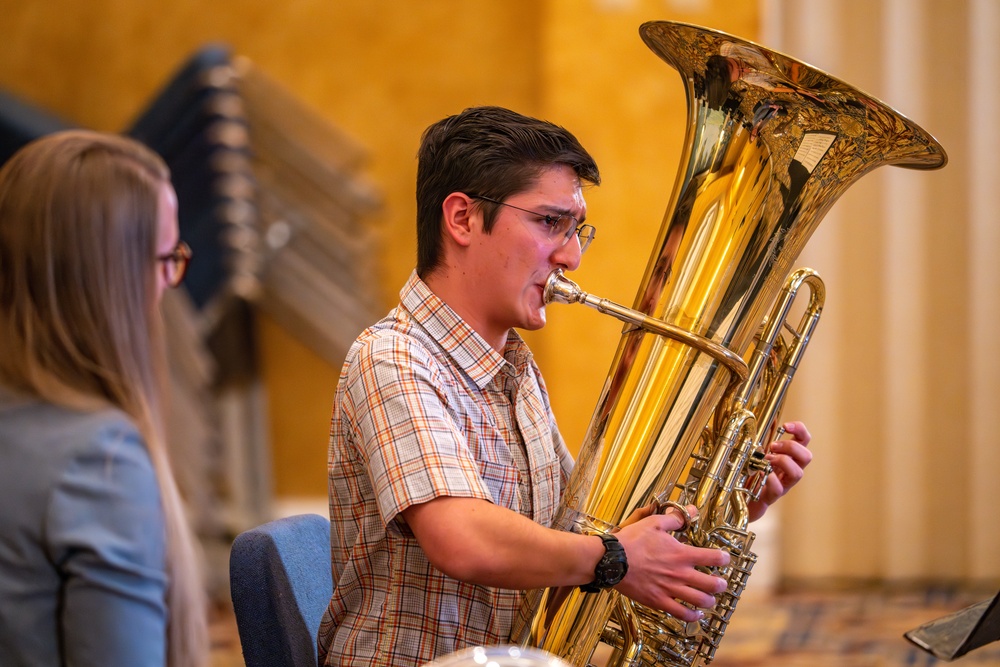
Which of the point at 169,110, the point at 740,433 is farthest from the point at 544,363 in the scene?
the point at 740,433

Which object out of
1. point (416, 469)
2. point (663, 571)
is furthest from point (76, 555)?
point (663, 571)

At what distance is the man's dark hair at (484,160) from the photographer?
1.24m

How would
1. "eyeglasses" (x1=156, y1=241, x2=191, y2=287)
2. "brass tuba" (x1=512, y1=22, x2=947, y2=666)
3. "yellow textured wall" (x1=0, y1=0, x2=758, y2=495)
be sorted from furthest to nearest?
1. "yellow textured wall" (x1=0, y1=0, x2=758, y2=495)
2. "eyeglasses" (x1=156, y1=241, x2=191, y2=287)
3. "brass tuba" (x1=512, y1=22, x2=947, y2=666)

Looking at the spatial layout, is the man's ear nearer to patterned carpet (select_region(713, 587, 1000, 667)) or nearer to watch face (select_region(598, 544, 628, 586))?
watch face (select_region(598, 544, 628, 586))

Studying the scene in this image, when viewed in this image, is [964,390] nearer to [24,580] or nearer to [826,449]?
[826,449]

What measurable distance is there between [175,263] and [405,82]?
2.44 metres

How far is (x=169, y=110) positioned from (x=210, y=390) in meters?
0.91

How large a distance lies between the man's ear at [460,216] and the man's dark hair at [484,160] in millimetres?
11

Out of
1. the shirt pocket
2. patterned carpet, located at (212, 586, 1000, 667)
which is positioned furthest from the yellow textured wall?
the shirt pocket

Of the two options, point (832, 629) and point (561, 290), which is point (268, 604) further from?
point (832, 629)

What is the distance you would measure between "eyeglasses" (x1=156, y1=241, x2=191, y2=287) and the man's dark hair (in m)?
0.34

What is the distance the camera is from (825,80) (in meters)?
1.20

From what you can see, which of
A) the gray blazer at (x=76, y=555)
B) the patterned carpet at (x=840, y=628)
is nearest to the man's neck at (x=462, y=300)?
the gray blazer at (x=76, y=555)

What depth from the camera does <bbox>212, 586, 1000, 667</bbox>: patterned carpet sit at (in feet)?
8.40
